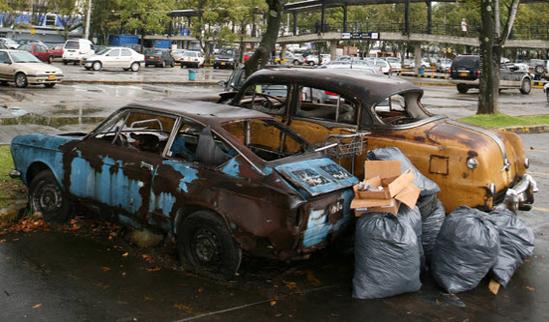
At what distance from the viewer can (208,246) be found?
17.4ft

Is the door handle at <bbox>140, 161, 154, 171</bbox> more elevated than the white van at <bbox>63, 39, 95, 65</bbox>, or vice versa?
the white van at <bbox>63, 39, 95, 65</bbox>

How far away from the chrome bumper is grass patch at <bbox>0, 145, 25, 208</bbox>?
5506 mm

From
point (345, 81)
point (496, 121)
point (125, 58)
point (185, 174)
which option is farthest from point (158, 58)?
point (185, 174)

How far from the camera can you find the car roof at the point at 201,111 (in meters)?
5.71

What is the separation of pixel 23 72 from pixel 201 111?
19.3m

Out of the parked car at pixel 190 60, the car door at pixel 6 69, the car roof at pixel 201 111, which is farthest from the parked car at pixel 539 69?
the car roof at pixel 201 111

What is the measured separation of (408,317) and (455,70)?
1343 inches

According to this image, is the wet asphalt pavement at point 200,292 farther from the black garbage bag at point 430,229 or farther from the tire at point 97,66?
the tire at point 97,66

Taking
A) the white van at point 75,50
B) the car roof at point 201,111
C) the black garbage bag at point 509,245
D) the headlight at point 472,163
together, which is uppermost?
the white van at point 75,50

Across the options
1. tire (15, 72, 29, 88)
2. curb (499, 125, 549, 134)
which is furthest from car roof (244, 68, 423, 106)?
tire (15, 72, 29, 88)

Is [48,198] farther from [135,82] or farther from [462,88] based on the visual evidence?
[462,88]

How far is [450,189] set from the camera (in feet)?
20.2

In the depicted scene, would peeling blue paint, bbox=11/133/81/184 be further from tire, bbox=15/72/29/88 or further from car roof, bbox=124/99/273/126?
tire, bbox=15/72/29/88

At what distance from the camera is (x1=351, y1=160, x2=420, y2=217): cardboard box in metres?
5.04
